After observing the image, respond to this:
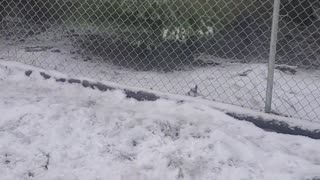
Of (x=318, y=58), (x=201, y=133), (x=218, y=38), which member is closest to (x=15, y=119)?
(x=201, y=133)

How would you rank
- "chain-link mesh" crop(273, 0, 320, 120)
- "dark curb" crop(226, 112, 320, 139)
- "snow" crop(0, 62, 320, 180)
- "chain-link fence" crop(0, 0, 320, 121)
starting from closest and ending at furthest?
"snow" crop(0, 62, 320, 180)
"dark curb" crop(226, 112, 320, 139)
"chain-link mesh" crop(273, 0, 320, 120)
"chain-link fence" crop(0, 0, 320, 121)

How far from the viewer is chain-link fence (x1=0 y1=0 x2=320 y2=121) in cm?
465

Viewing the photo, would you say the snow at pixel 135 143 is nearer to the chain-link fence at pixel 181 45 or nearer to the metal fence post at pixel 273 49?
the metal fence post at pixel 273 49

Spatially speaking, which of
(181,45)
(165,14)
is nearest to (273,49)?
(165,14)

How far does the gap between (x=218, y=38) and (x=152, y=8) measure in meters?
0.89

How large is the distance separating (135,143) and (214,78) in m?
1.46

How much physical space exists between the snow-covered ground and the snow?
0.53 m

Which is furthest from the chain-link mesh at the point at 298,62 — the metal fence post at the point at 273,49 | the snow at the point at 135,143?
the snow at the point at 135,143

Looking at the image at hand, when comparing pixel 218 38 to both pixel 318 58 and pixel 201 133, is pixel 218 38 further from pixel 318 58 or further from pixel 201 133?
pixel 201 133

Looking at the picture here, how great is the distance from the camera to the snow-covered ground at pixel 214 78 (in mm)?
4320

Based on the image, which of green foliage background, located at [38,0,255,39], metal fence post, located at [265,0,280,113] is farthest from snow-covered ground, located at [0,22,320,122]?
green foliage background, located at [38,0,255,39]

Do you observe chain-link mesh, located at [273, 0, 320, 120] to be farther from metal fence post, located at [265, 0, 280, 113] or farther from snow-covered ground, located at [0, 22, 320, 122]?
metal fence post, located at [265, 0, 280, 113]

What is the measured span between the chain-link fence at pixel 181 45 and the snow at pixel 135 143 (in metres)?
0.60

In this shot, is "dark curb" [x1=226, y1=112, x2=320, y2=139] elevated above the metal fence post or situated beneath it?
situated beneath
